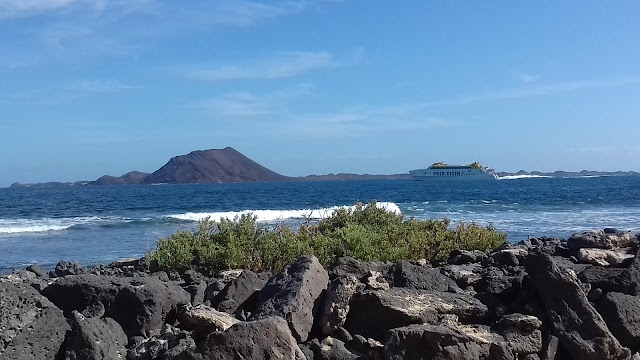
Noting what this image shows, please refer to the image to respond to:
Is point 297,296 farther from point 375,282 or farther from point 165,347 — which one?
point 165,347

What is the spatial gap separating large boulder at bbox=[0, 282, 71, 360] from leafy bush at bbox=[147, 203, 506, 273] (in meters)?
3.89

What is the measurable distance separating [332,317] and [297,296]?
351 millimetres

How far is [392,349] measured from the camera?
5602 millimetres

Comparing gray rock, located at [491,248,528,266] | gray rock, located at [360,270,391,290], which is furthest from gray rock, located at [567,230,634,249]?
gray rock, located at [360,270,391,290]

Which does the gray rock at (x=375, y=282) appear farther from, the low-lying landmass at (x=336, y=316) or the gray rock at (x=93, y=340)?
the gray rock at (x=93, y=340)

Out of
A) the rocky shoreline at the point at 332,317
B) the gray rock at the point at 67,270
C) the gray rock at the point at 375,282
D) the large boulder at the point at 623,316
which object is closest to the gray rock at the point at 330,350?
the rocky shoreline at the point at 332,317

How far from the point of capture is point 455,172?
125 m

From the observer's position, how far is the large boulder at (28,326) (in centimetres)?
542

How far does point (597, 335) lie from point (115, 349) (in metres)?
3.99

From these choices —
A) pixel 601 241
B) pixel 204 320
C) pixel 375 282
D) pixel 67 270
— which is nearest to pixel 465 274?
pixel 375 282

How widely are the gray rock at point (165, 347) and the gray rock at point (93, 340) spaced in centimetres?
12

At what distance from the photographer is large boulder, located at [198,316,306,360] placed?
5.11 m

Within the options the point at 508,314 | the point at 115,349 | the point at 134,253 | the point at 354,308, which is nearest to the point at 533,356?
the point at 508,314

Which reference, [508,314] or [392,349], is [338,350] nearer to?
[392,349]
